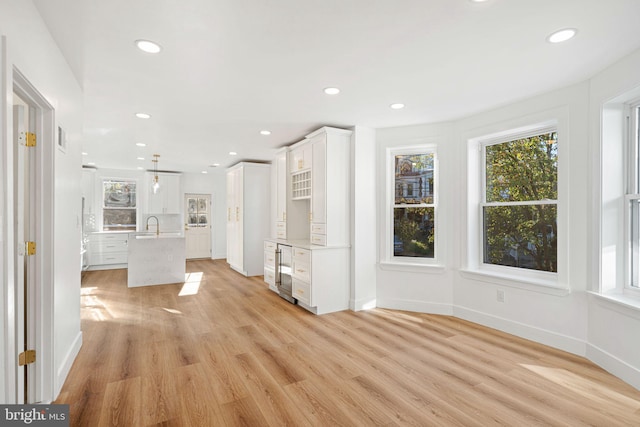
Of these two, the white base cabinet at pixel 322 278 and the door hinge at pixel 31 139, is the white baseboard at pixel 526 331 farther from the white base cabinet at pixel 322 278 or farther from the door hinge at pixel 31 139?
the door hinge at pixel 31 139

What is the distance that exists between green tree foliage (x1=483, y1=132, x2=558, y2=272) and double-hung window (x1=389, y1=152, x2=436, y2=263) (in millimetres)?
673

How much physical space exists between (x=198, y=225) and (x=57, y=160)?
7224 mm

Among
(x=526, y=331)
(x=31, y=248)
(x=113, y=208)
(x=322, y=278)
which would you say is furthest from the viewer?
(x=113, y=208)

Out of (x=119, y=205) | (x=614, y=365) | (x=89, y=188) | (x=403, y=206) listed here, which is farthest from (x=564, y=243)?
(x=89, y=188)

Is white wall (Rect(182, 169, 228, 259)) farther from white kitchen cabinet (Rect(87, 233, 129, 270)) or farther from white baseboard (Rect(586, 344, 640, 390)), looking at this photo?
white baseboard (Rect(586, 344, 640, 390))

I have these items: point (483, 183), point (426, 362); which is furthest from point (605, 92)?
point (426, 362)

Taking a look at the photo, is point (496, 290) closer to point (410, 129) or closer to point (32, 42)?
point (410, 129)

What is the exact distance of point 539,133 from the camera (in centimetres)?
343

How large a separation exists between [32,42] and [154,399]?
7.80 ft

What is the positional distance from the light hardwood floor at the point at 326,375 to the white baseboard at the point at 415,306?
0.40 feet

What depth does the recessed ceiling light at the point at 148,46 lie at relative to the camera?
2229 mm

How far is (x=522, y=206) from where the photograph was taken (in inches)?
142

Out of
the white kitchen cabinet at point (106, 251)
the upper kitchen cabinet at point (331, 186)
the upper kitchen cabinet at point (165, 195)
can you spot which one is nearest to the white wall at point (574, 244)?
the upper kitchen cabinet at point (331, 186)

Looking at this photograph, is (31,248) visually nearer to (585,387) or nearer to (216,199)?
(585,387)
